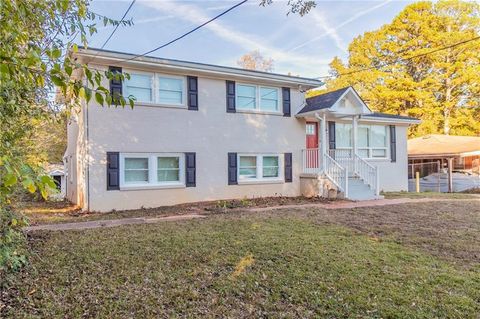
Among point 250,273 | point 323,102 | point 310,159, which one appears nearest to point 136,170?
point 310,159

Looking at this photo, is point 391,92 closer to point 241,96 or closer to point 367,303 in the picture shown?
point 241,96

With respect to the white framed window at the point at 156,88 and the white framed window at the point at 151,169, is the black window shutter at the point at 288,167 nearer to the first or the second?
the white framed window at the point at 151,169

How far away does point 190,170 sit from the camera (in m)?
11.1

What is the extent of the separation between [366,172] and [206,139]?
654 centimetres

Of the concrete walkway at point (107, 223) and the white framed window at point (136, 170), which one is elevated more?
the white framed window at point (136, 170)

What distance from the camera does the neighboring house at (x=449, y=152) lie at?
18547 millimetres

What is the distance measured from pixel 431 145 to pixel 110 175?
→ 1952 cm

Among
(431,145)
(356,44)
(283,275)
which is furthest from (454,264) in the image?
(356,44)

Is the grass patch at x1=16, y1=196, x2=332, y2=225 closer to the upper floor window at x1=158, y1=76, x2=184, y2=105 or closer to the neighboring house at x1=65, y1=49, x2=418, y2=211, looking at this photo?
the neighboring house at x1=65, y1=49, x2=418, y2=211

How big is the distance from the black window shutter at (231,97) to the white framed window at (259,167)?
67.4 inches

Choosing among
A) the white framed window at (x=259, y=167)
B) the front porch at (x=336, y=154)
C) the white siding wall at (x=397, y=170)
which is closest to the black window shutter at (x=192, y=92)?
the white framed window at (x=259, y=167)

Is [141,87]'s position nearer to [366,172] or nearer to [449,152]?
[366,172]

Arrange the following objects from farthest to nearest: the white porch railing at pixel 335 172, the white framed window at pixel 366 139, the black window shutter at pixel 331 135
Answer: the white framed window at pixel 366 139 → the black window shutter at pixel 331 135 → the white porch railing at pixel 335 172

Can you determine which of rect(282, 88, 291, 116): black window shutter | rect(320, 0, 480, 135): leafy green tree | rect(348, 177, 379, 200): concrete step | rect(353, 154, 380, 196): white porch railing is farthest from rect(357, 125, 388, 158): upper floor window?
rect(320, 0, 480, 135): leafy green tree
